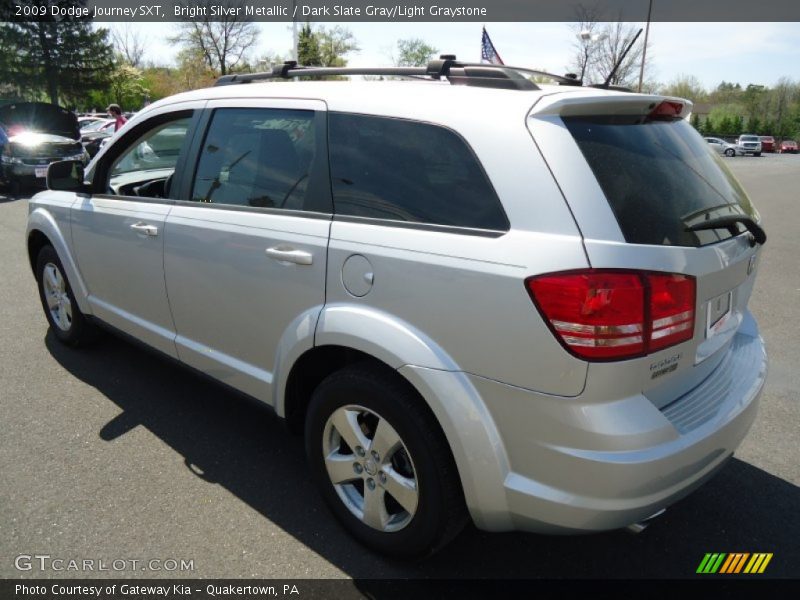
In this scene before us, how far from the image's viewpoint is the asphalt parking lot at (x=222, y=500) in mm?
2406

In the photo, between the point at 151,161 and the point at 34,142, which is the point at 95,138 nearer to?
the point at 34,142

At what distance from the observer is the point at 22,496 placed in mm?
2758

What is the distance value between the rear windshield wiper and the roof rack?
75cm

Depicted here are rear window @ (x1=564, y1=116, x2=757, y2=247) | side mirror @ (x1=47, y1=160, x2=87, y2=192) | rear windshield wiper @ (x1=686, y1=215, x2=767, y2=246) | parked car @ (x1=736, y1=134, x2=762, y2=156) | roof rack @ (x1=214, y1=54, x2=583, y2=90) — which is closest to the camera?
rear window @ (x1=564, y1=116, x2=757, y2=247)

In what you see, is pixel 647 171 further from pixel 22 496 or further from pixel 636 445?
pixel 22 496

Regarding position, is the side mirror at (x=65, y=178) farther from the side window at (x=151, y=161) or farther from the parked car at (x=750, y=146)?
the parked car at (x=750, y=146)

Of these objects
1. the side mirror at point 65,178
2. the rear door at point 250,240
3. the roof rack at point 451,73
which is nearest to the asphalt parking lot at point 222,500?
the rear door at point 250,240

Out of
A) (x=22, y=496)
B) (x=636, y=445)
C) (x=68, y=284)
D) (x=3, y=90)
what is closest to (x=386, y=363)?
(x=636, y=445)

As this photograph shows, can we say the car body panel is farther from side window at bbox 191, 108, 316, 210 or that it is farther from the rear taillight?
the rear taillight

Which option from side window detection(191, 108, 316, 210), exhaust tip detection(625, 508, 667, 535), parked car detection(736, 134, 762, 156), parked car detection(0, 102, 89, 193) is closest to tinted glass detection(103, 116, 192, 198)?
side window detection(191, 108, 316, 210)

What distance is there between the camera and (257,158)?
280 centimetres

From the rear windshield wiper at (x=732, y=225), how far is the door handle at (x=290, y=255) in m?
1.38

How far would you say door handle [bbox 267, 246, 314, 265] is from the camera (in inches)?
93.2

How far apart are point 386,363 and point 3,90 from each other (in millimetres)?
47859
